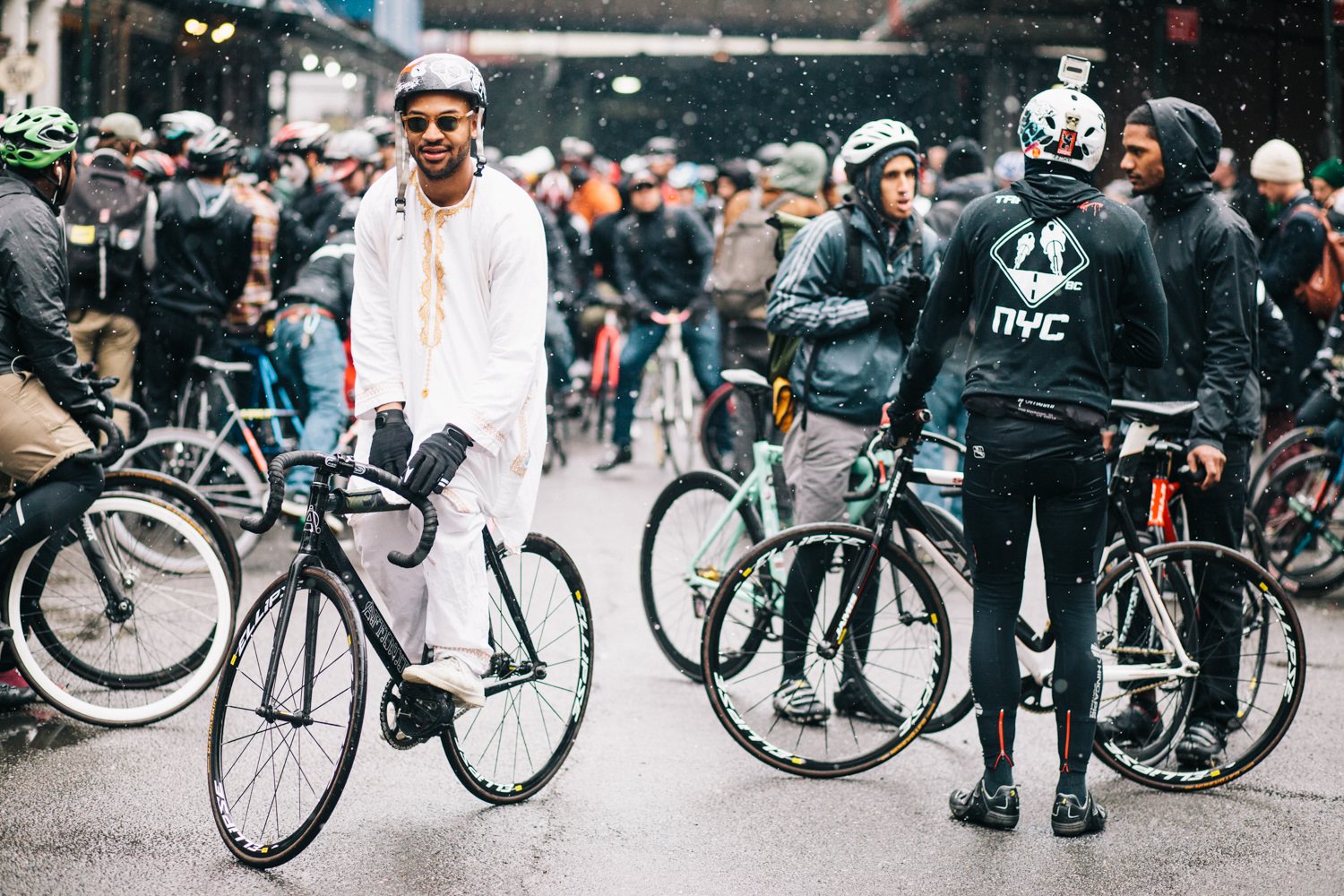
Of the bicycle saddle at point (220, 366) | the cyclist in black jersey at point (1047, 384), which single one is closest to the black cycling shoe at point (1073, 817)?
the cyclist in black jersey at point (1047, 384)

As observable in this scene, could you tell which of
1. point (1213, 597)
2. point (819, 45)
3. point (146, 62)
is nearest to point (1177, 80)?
point (146, 62)

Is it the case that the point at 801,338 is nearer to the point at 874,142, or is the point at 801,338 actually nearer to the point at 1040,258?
the point at 874,142

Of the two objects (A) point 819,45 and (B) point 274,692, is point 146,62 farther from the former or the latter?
(A) point 819,45

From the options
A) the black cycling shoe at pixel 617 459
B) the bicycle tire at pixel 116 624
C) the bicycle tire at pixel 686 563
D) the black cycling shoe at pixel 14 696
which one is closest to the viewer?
the bicycle tire at pixel 116 624

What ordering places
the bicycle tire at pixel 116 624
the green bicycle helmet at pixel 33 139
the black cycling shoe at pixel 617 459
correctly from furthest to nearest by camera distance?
the black cycling shoe at pixel 617 459
the bicycle tire at pixel 116 624
the green bicycle helmet at pixel 33 139

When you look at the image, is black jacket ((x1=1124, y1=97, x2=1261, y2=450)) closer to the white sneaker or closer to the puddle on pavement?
the white sneaker

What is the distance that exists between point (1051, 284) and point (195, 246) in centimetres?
587

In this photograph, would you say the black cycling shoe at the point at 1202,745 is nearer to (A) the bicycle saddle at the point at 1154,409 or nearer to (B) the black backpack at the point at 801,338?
(A) the bicycle saddle at the point at 1154,409

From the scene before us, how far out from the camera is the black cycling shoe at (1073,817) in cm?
434

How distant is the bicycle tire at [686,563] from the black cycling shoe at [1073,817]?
1.74 m

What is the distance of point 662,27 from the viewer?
29.1 m

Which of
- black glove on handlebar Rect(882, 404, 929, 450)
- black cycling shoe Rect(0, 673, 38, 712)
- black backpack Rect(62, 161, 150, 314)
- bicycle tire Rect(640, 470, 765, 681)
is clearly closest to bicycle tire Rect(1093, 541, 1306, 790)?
black glove on handlebar Rect(882, 404, 929, 450)

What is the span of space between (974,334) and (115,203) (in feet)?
18.0

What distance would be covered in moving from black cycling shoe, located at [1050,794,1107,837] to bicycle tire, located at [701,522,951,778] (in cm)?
55
